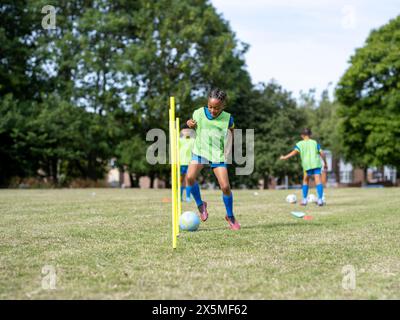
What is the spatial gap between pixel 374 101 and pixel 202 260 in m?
41.0

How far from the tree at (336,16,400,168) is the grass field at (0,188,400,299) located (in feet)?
114

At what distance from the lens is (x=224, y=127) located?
823 centimetres

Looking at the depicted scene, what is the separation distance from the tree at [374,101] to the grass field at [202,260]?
114 ft

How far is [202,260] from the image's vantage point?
5.38 m

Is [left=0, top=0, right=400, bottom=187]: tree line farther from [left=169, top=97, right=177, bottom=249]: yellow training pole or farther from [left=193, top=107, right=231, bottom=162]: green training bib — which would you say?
[left=169, top=97, right=177, bottom=249]: yellow training pole

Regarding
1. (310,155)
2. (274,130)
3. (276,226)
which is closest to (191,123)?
(276,226)

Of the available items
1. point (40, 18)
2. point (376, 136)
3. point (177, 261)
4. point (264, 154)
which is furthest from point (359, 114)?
point (177, 261)

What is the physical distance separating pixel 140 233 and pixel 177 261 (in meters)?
2.46

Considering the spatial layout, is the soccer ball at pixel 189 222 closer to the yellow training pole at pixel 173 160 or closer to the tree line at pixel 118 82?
the yellow training pole at pixel 173 160

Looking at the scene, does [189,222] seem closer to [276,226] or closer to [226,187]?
[226,187]

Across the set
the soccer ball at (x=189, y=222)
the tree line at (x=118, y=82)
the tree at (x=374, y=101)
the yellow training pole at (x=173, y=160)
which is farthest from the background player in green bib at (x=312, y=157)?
the tree at (x=374, y=101)

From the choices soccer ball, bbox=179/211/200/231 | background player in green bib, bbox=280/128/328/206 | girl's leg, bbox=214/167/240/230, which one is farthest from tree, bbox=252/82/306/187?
soccer ball, bbox=179/211/200/231

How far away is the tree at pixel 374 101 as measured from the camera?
41.9 metres

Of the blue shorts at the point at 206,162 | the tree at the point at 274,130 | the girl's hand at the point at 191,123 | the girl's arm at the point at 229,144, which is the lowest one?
the blue shorts at the point at 206,162
